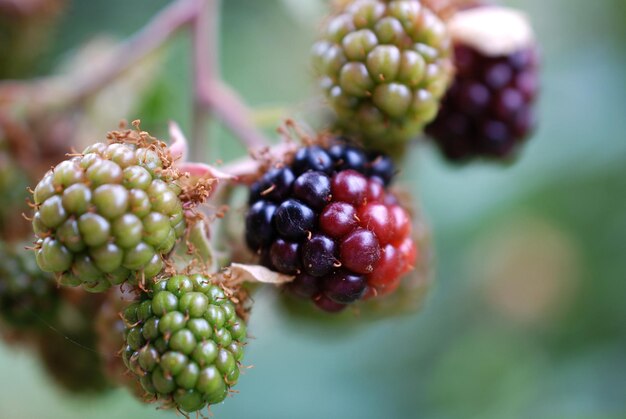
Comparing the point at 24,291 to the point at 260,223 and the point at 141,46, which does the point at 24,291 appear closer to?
the point at 260,223

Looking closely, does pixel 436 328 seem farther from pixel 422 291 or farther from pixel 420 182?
pixel 422 291

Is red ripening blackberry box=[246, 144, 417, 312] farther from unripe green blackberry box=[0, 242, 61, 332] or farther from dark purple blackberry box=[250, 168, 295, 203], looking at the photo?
unripe green blackberry box=[0, 242, 61, 332]

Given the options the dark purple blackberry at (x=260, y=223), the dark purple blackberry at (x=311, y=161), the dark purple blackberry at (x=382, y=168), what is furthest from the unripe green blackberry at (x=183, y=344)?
the dark purple blackberry at (x=382, y=168)

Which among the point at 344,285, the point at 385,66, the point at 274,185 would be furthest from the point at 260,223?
the point at 385,66

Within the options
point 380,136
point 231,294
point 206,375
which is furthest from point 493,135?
point 206,375

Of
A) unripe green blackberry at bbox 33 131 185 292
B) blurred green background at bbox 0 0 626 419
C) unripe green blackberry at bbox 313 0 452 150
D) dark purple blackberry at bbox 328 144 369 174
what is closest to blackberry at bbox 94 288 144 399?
unripe green blackberry at bbox 33 131 185 292

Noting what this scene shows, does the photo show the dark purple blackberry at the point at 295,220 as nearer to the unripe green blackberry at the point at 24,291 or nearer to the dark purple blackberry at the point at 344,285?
the dark purple blackberry at the point at 344,285
